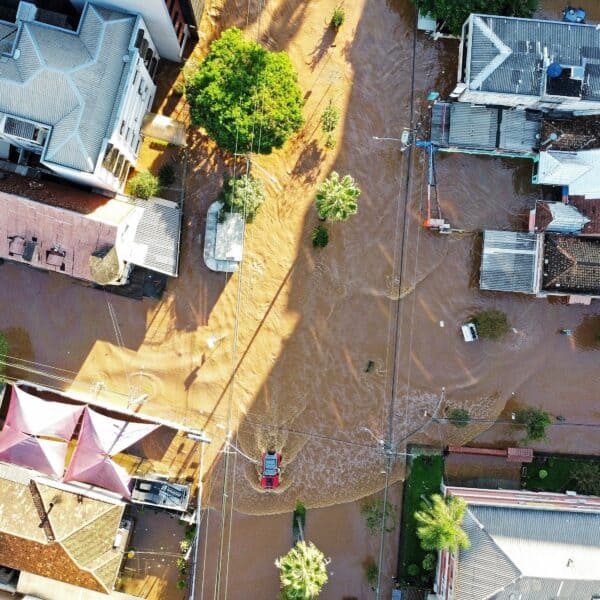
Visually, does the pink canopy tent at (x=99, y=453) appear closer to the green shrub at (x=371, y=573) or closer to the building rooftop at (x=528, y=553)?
the green shrub at (x=371, y=573)

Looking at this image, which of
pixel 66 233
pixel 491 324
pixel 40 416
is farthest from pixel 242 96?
pixel 40 416

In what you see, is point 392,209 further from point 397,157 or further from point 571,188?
point 571,188

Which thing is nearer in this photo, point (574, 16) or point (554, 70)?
point (554, 70)

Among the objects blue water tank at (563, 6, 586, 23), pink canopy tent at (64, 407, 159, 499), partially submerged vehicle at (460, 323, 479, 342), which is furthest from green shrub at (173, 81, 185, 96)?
blue water tank at (563, 6, 586, 23)

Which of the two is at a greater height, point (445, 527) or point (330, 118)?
point (330, 118)

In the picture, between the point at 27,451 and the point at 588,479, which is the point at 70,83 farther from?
the point at 588,479

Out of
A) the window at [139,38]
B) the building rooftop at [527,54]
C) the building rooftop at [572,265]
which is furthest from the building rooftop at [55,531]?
the building rooftop at [527,54]

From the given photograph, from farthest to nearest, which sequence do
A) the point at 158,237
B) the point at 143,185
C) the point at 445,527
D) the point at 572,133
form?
the point at 572,133 < the point at 158,237 < the point at 143,185 < the point at 445,527

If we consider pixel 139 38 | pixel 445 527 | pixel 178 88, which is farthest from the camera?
pixel 178 88

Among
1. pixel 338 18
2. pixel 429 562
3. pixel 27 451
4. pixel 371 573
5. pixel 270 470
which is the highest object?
pixel 338 18
